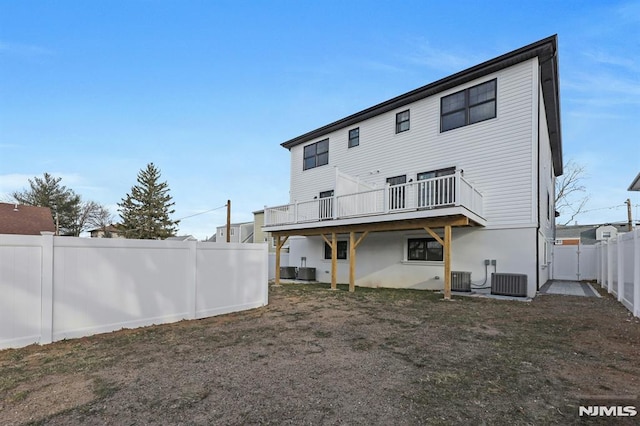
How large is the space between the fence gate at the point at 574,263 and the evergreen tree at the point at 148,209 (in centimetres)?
3786

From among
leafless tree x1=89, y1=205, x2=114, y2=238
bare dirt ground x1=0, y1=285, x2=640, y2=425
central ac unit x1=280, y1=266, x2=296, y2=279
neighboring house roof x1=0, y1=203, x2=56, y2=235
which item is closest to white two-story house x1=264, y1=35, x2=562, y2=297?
central ac unit x1=280, y1=266, x2=296, y2=279

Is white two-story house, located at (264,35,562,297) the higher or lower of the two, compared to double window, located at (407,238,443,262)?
higher

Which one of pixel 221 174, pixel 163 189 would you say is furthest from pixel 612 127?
pixel 163 189

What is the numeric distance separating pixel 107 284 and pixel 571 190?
1336 inches

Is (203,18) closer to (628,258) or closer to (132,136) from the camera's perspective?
(132,136)

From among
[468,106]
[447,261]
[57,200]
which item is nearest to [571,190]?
[468,106]

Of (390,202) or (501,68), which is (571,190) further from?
(390,202)

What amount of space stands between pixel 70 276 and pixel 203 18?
9.19 metres

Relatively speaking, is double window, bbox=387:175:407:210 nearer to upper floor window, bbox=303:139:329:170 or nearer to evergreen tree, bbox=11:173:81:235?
upper floor window, bbox=303:139:329:170

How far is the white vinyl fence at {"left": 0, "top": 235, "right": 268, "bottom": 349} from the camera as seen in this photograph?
14.2 ft

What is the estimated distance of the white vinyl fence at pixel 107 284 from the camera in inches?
170

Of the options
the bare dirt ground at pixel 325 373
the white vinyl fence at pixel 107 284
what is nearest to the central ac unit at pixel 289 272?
the white vinyl fence at pixel 107 284

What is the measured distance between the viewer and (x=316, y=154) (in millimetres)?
16625

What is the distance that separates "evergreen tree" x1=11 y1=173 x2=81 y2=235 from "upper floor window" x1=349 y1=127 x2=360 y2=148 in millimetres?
37435
